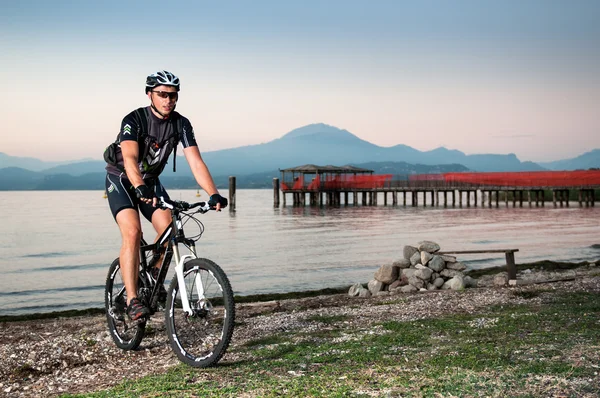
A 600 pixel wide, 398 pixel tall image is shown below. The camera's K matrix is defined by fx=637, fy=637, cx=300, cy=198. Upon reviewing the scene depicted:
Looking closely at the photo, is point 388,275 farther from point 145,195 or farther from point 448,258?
point 145,195

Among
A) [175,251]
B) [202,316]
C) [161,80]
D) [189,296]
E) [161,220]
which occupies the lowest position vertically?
[202,316]

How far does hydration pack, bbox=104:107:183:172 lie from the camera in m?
5.72

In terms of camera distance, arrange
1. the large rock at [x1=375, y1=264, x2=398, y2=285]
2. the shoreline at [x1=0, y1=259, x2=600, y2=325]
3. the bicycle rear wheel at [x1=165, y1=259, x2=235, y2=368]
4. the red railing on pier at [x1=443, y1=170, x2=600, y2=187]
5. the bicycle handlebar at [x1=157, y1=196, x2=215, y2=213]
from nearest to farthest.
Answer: the bicycle rear wheel at [x1=165, y1=259, x2=235, y2=368]
the bicycle handlebar at [x1=157, y1=196, x2=215, y2=213]
the large rock at [x1=375, y1=264, x2=398, y2=285]
the shoreline at [x1=0, y1=259, x2=600, y2=325]
the red railing on pier at [x1=443, y1=170, x2=600, y2=187]

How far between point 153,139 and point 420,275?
8.21 metres

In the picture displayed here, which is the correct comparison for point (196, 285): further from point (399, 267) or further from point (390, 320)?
point (399, 267)

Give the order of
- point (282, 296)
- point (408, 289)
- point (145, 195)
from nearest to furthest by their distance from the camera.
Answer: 1. point (145, 195)
2. point (408, 289)
3. point (282, 296)

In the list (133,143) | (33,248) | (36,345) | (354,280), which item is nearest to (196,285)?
(133,143)

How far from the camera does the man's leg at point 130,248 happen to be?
18.8 feet

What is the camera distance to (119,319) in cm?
652

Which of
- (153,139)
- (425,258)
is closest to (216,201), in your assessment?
(153,139)

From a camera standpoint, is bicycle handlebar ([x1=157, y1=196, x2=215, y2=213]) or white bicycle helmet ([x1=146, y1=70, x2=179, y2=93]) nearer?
bicycle handlebar ([x1=157, y1=196, x2=215, y2=213])

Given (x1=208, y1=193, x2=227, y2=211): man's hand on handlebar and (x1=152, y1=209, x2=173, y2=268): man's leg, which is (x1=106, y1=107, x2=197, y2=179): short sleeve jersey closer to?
(x1=152, y1=209, x2=173, y2=268): man's leg

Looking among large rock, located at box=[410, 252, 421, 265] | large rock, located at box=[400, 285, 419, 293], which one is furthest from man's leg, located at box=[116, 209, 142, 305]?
large rock, located at box=[410, 252, 421, 265]

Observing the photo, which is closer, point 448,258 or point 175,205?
point 175,205
